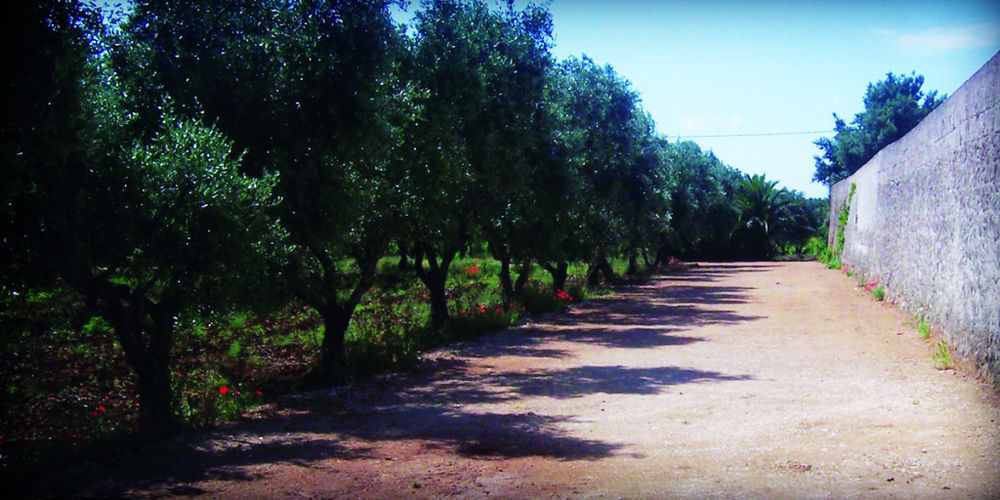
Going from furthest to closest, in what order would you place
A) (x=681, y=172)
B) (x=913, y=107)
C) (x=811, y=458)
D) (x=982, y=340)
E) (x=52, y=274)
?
1. (x=913, y=107)
2. (x=681, y=172)
3. (x=982, y=340)
4. (x=52, y=274)
5. (x=811, y=458)

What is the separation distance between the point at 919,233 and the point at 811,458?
10269 mm

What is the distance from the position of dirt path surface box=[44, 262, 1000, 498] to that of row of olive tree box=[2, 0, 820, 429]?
1546 millimetres

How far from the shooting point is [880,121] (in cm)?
5481

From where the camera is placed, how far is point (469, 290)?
980 inches

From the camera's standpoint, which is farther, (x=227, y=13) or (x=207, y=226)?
(x=227, y=13)

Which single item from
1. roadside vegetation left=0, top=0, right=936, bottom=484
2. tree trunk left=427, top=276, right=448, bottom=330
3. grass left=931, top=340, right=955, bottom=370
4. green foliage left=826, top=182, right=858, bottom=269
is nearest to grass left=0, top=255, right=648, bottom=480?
roadside vegetation left=0, top=0, right=936, bottom=484

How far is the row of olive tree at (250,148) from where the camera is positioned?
22.8 feet

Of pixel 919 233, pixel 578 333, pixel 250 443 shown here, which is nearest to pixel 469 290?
pixel 578 333

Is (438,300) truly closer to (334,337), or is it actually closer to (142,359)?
(334,337)

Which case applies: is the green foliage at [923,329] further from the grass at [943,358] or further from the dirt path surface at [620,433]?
the grass at [943,358]

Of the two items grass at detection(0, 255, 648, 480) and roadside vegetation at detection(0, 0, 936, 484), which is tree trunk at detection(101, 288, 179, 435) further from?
grass at detection(0, 255, 648, 480)

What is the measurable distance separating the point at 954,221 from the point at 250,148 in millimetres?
9690

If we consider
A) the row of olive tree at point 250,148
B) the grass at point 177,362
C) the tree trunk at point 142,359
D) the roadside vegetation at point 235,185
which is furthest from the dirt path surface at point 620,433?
the row of olive tree at point 250,148

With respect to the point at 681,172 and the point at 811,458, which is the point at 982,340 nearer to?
the point at 811,458
